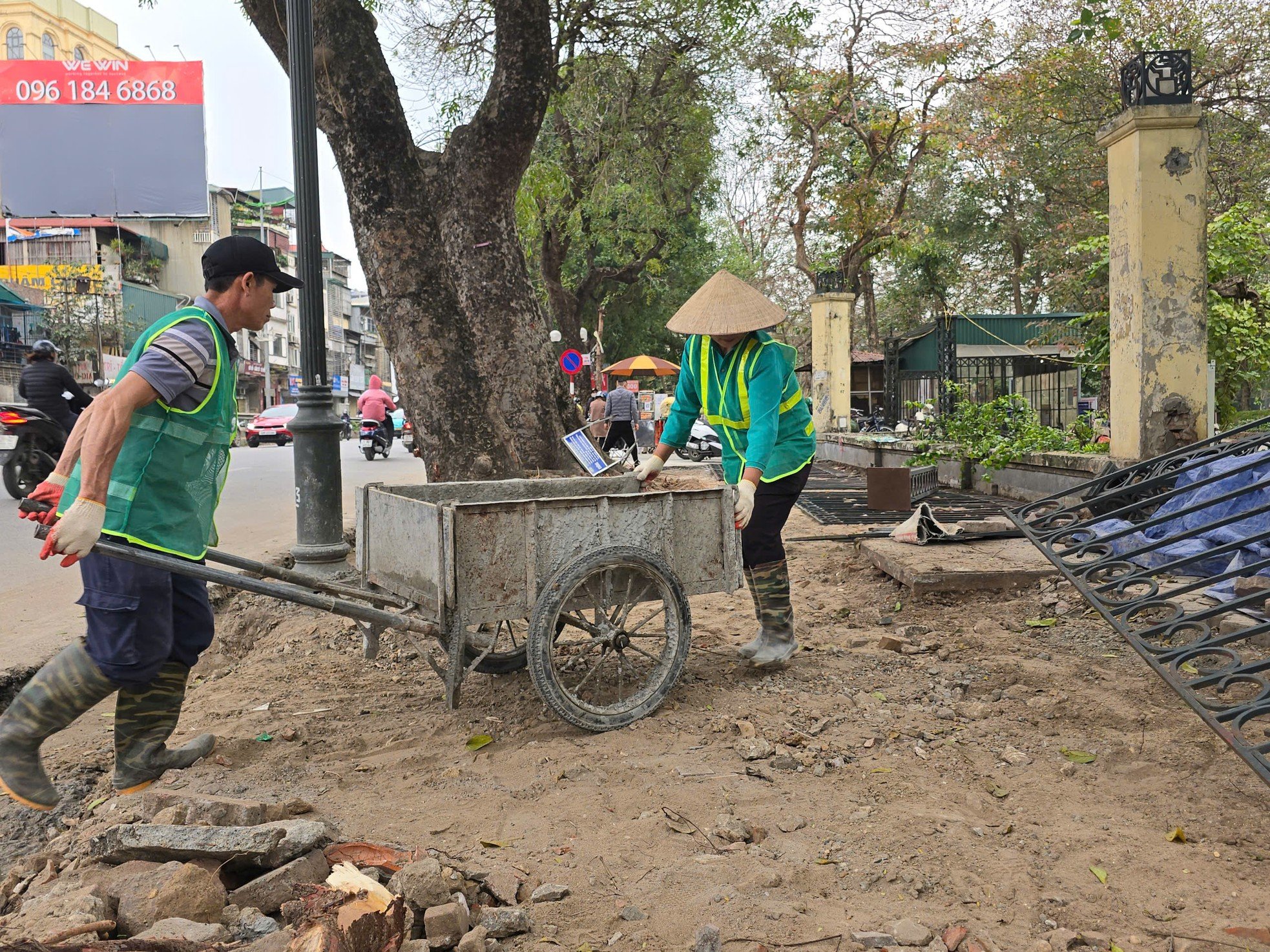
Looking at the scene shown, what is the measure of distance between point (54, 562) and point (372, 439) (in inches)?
530

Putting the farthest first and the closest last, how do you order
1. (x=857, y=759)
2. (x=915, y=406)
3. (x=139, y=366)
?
(x=915, y=406) → (x=857, y=759) → (x=139, y=366)

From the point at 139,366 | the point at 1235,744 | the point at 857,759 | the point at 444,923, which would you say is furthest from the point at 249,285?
the point at 1235,744

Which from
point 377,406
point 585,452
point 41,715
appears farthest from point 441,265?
point 377,406

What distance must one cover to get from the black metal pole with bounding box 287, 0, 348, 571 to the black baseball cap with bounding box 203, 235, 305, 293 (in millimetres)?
2819

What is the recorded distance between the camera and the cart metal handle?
9.22 feet

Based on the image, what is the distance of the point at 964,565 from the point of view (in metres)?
5.94

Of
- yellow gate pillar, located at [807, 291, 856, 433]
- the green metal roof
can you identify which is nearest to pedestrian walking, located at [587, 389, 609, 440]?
yellow gate pillar, located at [807, 291, 856, 433]

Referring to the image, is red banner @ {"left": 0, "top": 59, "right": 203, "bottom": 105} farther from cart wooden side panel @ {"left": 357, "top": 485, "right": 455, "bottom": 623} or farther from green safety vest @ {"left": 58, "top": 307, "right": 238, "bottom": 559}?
green safety vest @ {"left": 58, "top": 307, "right": 238, "bottom": 559}

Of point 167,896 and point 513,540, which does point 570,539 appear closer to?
point 513,540

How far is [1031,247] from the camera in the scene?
92.1 ft

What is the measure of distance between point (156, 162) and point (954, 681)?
30391 mm

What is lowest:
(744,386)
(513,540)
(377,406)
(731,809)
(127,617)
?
(731,809)

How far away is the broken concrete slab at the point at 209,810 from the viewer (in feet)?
8.54

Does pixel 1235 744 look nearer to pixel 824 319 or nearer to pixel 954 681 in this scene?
pixel 954 681
